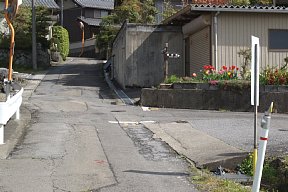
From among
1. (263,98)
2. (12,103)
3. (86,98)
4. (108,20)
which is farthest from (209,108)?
(108,20)

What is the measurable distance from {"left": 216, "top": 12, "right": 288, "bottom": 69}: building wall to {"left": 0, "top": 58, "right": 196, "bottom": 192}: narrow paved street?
520cm

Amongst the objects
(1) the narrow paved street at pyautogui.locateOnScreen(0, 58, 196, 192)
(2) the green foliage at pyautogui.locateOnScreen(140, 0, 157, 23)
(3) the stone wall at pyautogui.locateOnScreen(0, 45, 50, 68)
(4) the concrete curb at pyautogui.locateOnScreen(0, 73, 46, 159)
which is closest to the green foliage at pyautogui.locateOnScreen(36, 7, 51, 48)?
(3) the stone wall at pyautogui.locateOnScreen(0, 45, 50, 68)

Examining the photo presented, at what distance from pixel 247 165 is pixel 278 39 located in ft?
38.8

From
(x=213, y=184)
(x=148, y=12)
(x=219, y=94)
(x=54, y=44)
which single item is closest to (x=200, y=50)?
(x=219, y=94)

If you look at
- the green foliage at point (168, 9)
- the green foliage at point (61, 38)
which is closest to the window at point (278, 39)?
the green foliage at point (168, 9)

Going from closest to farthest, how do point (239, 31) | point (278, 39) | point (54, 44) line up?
point (239, 31), point (278, 39), point (54, 44)

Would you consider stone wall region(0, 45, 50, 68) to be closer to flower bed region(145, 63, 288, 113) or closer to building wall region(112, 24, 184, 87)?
building wall region(112, 24, 184, 87)

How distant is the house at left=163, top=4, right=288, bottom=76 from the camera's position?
17.7 m

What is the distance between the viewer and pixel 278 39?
18.3m

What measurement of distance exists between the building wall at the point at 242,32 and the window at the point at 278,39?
0.16 m

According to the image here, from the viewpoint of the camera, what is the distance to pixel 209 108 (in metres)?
15.5

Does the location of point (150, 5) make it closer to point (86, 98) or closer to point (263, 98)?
point (86, 98)

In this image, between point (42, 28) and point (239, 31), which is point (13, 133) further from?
point (42, 28)

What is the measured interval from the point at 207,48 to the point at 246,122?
269 inches
